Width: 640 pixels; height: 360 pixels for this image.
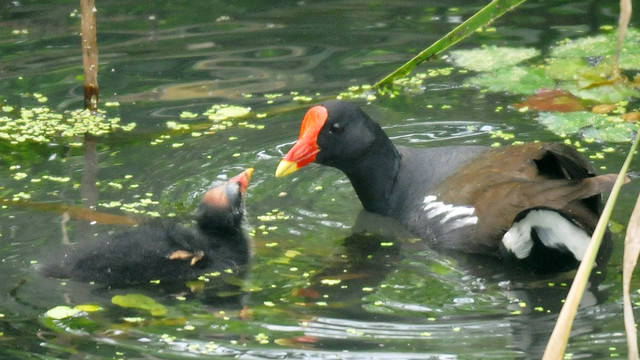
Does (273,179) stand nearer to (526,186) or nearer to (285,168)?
(285,168)

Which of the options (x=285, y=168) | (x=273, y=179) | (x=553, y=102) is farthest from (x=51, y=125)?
(x=553, y=102)

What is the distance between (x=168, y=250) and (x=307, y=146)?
88cm

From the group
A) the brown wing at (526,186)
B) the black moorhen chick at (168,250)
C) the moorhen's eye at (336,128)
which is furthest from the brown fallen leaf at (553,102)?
the black moorhen chick at (168,250)

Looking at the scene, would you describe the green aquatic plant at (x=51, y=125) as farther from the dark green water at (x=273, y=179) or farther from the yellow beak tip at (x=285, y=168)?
the yellow beak tip at (x=285, y=168)

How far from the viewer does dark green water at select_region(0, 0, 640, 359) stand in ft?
10.7

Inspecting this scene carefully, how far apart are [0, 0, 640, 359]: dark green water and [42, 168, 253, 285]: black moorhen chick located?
7 cm

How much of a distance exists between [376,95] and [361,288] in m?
2.22

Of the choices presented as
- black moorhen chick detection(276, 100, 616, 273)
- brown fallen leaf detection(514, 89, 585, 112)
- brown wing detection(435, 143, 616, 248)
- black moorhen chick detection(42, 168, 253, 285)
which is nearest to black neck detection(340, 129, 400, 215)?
black moorhen chick detection(276, 100, 616, 273)

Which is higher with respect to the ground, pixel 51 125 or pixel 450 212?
pixel 51 125

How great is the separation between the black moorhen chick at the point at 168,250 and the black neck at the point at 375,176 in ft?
2.32

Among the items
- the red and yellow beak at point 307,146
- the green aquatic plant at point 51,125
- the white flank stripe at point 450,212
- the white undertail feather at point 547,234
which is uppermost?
the green aquatic plant at point 51,125

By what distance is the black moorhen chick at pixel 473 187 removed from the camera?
373 cm

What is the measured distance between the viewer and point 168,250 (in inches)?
148

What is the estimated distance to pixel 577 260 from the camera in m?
3.77
